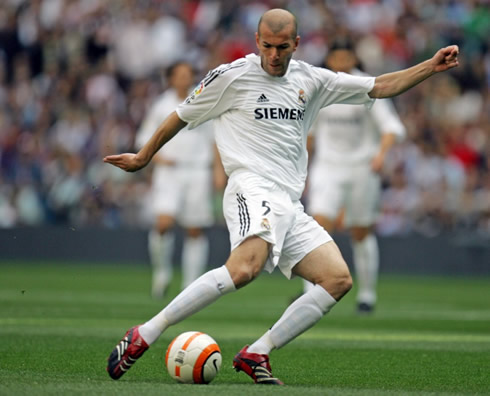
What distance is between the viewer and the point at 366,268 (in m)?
13.0

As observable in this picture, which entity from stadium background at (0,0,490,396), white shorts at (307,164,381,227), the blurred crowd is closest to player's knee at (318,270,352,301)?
stadium background at (0,0,490,396)

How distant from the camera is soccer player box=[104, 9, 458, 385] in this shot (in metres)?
6.99

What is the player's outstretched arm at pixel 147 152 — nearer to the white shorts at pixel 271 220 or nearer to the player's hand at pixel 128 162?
the player's hand at pixel 128 162

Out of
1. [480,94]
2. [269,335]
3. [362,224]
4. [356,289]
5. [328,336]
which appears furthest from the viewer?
[480,94]

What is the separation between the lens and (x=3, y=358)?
318 inches

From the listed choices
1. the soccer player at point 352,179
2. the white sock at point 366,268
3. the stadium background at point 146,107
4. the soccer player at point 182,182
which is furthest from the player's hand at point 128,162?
the stadium background at point 146,107

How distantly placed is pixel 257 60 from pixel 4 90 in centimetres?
1692

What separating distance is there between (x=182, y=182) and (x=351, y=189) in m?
3.31

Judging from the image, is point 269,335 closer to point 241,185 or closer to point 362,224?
point 241,185

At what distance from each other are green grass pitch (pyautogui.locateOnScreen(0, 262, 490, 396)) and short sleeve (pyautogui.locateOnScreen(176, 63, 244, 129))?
1.72 m

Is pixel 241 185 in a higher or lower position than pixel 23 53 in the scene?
lower

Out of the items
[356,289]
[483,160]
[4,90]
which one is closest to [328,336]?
[356,289]

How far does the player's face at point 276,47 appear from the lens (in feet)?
23.1

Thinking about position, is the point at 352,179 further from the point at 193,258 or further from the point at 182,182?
the point at 182,182
